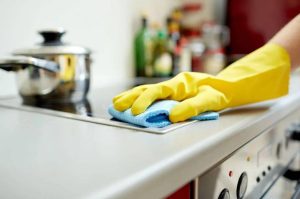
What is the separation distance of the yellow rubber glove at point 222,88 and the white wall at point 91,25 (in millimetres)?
481

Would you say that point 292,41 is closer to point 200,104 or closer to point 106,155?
point 200,104

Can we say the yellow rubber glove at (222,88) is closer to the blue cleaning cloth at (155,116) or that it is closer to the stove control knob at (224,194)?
the blue cleaning cloth at (155,116)

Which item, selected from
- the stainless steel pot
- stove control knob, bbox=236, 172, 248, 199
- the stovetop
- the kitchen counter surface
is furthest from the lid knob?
stove control knob, bbox=236, 172, 248, 199

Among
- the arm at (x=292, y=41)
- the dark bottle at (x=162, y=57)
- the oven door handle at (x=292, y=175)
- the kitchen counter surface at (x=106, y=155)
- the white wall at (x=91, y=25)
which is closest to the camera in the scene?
the kitchen counter surface at (x=106, y=155)

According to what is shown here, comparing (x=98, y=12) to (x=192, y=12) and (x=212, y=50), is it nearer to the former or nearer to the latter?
(x=212, y=50)

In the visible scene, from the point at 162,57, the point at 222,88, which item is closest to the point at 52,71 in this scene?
the point at 222,88

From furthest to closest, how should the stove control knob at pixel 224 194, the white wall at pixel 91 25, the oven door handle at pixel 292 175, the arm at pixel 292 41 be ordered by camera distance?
1. the white wall at pixel 91 25
2. the oven door handle at pixel 292 175
3. the arm at pixel 292 41
4. the stove control knob at pixel 224 194

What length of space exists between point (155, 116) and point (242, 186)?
168mm

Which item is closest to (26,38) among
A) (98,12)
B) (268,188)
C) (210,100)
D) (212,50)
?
(98,12)

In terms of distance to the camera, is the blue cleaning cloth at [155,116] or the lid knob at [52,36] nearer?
the blue cleaning cloth at [155,116]

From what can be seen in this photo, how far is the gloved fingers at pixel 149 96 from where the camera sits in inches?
19.5

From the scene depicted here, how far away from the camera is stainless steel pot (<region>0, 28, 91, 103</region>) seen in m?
0.70

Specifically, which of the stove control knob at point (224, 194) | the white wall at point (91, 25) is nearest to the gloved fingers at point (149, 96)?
the stove control knob at point (224, 194)

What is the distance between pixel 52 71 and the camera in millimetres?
694
